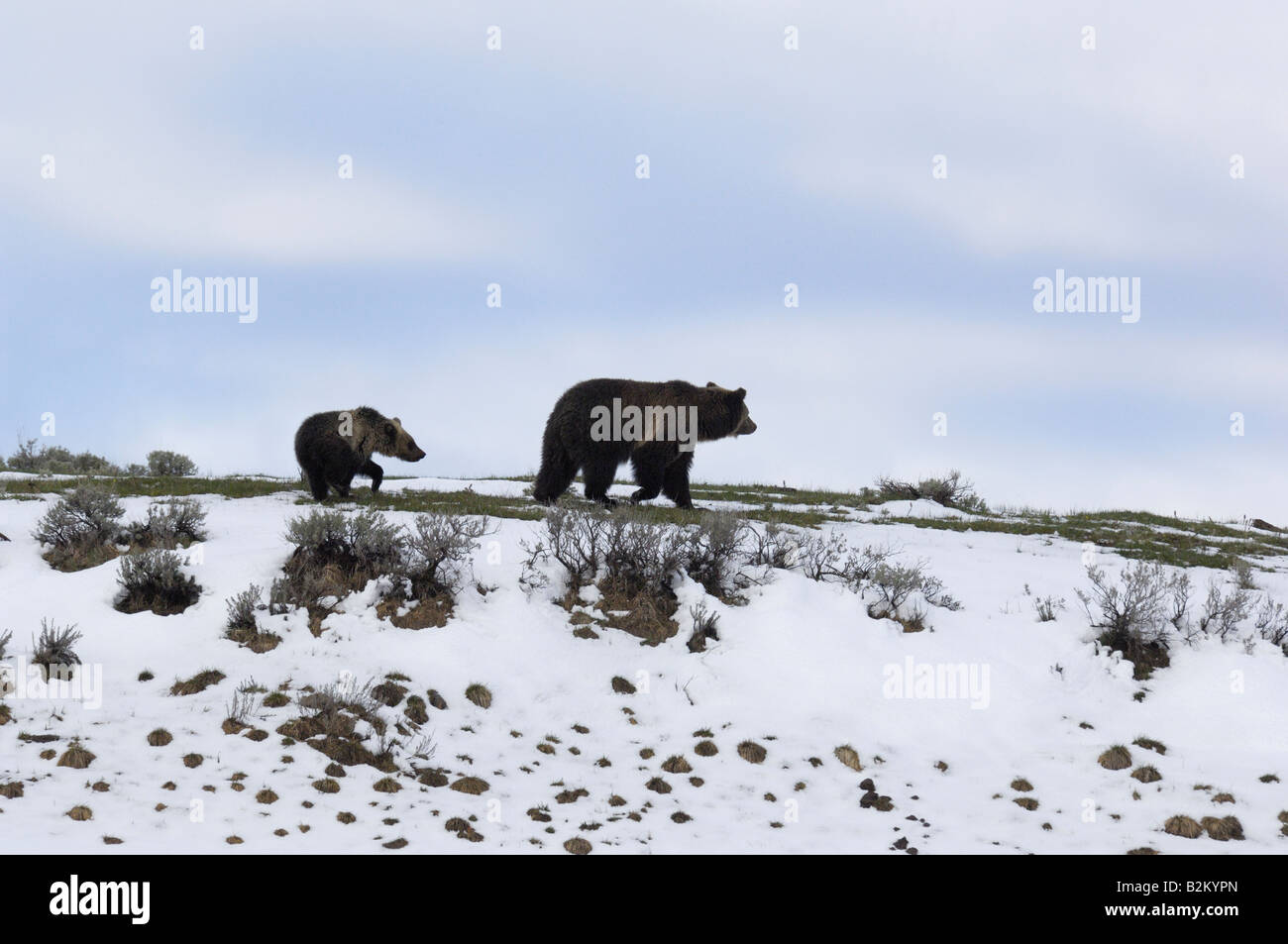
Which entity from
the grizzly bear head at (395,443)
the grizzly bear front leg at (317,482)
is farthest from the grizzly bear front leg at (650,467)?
the grizzly bear front leg at (317,482)

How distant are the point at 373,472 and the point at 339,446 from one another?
1276 millimetres

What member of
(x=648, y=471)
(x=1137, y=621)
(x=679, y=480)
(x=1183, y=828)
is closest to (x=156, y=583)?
(x=648, y=471)

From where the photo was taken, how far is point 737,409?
17078 millimetres

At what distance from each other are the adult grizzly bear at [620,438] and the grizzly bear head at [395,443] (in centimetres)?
279

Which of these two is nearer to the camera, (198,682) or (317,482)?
(198,682)

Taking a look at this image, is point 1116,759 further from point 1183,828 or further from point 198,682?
point 198,682

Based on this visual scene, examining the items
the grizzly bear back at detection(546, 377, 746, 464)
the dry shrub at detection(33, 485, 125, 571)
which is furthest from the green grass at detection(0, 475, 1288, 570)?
the dry shrub at detection(33, 485, 125, 571)

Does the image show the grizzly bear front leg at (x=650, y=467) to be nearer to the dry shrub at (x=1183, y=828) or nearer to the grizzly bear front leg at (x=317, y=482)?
the grizzly bear front leg at (x=317, y=482)

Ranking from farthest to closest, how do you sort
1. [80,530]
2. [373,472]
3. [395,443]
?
[395,443]
[373,472]
[80,530]

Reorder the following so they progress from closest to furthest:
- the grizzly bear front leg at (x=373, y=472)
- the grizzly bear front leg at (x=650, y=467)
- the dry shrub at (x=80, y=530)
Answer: the dry shrub at (x=80, y=530) < the grizzly bear front leg at (x=650, y=467) < the grizzly bear front leg at (x=373, y=472)

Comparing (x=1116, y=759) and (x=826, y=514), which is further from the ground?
(x=826, y=514)

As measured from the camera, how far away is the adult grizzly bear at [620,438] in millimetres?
15312

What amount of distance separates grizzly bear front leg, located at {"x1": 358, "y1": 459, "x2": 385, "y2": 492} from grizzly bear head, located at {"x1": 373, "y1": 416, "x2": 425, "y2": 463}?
33 centimetres

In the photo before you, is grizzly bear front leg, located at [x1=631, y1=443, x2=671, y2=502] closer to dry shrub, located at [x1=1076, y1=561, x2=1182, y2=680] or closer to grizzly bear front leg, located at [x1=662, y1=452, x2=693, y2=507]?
grizzly bear front leg, located at [x1=662, y1=452, x2=693, y2=507]
